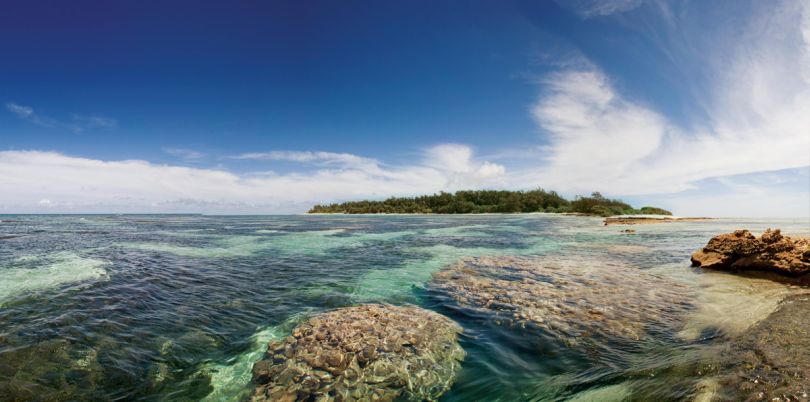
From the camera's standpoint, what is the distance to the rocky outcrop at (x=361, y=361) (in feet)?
16.9

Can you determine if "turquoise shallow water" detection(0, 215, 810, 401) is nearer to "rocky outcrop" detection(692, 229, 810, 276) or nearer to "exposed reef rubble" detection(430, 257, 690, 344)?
"exposed reef rubble" detection(430, 257, 690, 344)

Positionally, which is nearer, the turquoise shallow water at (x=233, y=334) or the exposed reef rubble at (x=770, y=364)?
the exposed reef rubble at (x=770, y=364)

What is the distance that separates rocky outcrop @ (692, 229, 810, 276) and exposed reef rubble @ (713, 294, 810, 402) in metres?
7.14

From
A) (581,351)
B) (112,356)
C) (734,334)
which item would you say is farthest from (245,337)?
(734,334)

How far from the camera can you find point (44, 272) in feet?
44.2

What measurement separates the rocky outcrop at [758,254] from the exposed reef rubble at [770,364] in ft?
23.4

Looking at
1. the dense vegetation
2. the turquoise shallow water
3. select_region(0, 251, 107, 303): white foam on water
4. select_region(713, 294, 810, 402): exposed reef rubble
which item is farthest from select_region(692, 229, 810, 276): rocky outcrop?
the dense vegetation

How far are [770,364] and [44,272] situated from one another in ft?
69.8

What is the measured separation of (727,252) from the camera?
1459cm

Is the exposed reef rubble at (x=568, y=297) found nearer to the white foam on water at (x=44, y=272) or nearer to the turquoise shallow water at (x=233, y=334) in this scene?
the turquoise shallow water at (x=233, y=334)

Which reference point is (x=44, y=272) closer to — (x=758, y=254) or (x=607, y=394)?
(x=607, y=394)

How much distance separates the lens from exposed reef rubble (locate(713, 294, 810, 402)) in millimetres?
4180

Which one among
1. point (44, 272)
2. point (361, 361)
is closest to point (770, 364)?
point (361, 361)

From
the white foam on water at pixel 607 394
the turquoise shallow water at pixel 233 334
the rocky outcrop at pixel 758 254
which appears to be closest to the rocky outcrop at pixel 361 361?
the turquoise shallow water at pixel 233 334
